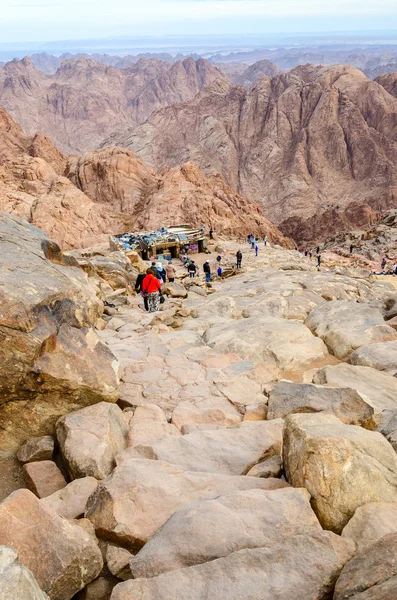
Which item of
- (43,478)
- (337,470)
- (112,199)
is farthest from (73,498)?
(112,199)

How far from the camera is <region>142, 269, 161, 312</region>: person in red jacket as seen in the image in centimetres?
1367

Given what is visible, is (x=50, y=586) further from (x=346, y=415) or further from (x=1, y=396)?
(x=346, y=415)

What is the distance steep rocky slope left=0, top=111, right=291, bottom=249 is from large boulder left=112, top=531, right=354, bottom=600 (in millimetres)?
41834

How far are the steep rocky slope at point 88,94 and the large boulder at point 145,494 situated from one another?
143304mm

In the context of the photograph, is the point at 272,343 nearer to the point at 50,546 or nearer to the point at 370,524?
the point at 370,524

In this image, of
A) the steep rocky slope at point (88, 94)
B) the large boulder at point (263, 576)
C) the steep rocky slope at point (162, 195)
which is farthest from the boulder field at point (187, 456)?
the steep rocky slope at point (88, 94)

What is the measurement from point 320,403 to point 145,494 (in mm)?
2793

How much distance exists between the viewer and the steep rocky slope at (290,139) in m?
95.8

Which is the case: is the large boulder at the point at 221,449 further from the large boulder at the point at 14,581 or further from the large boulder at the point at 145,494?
the large boulder at the point at 14,581

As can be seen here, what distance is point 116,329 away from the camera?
38.5 feet

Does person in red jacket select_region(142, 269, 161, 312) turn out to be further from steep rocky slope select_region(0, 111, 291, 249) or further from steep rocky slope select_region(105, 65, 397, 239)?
steep rocky slope select_region(105, 65, 397, 239)

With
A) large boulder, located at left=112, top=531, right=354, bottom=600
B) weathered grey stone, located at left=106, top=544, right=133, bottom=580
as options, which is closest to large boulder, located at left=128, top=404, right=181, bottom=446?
weathered grey stone, located at left=106, top=544, right=133, bottom=580

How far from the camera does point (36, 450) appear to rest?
18.2 feet

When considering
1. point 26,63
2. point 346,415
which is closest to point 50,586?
point 346,415
